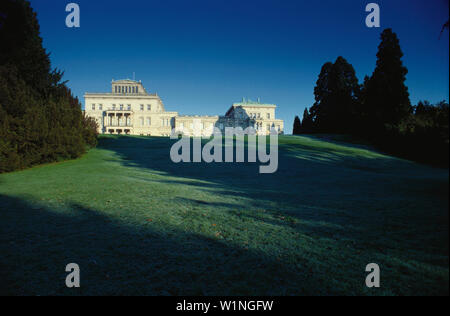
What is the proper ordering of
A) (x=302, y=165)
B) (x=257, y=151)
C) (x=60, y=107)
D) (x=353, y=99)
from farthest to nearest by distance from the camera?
(x=353, y=99)
(x=257, y=151)
(x=302, y=165)
(x=60, y=107)

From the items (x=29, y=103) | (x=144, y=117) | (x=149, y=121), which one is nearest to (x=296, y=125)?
(x=149, y=121)

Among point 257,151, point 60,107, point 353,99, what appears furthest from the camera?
point 353,99

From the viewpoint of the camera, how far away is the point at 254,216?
16.6 feet

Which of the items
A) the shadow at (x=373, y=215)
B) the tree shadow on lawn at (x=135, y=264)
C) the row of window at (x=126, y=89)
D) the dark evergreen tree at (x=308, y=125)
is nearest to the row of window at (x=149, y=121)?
the row of window at (x=126, y=89)

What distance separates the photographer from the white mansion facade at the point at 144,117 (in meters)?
67.8

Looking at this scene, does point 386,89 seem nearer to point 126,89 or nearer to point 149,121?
point 149,121

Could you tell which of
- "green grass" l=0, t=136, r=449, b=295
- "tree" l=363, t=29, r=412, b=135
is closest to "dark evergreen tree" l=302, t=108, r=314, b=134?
"tree" l=363, t=29, r=412, b=135

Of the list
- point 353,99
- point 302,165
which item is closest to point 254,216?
point 302,165

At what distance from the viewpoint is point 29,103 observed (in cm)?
1310

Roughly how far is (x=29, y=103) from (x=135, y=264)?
51.6 ft

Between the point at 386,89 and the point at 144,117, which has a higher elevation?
the point at 144,117

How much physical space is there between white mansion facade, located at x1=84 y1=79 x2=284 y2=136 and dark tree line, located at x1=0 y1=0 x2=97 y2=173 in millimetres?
49814
